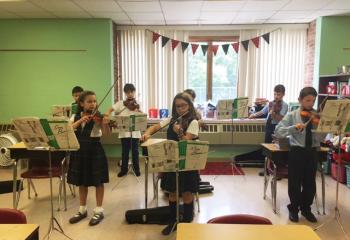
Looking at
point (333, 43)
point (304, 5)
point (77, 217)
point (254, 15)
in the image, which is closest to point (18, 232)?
point (77, 217)

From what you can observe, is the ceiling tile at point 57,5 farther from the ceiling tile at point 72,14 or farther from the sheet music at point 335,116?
the sheet music at point 335,116

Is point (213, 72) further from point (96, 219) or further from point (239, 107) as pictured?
point (96, 219)

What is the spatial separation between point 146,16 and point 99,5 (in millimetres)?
920

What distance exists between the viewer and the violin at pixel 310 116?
307 cm

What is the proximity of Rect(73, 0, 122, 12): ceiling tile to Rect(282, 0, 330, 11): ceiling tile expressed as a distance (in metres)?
2.49

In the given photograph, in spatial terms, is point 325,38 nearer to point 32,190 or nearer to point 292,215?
point 292,215

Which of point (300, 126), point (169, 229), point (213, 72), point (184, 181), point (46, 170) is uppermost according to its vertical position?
point (213, 72)

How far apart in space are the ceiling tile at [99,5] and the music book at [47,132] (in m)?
2.52

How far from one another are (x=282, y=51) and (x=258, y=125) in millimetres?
1460

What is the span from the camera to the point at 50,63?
18.8ft

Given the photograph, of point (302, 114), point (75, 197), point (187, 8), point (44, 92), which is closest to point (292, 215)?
point (302, 114)

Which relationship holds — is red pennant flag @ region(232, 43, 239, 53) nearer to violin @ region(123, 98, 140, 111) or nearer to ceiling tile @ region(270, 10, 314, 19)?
ceiling tile @ region(270, 10, 314, 19)

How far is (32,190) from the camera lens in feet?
14.2

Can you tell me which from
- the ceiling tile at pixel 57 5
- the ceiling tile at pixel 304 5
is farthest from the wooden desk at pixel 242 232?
the ceiling tile at pixel 57 5
